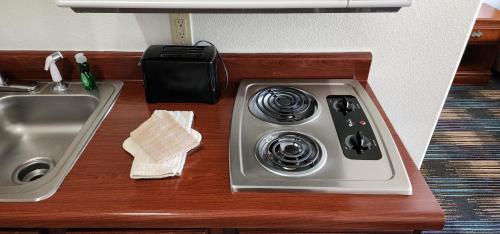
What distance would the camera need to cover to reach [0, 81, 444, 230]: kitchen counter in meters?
0.71

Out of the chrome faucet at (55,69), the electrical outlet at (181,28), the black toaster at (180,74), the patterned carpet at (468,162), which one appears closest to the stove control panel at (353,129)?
the black toaster at (180,74)

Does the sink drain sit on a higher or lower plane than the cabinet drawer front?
higher

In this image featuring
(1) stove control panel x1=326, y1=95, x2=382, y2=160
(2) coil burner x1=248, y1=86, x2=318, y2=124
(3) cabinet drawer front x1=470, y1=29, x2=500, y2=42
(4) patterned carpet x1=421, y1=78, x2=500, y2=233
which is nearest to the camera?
(1) stove control panel x1=326, y1=95, x2=382, y2=160

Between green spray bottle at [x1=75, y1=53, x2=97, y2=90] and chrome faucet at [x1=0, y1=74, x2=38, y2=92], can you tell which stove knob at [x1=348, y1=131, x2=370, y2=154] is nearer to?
green spray bottle at [x1=75, y1=53, x2=97, y2=90]

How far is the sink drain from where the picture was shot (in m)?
1.04

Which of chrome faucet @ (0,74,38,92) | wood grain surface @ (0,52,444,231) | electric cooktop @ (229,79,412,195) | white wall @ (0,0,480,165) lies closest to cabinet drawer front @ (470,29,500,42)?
white wall @ (0,0,480,165)

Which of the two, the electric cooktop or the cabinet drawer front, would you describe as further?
the cabinet drawer front

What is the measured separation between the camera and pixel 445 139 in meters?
2.39

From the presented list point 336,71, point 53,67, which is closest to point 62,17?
point 53,67

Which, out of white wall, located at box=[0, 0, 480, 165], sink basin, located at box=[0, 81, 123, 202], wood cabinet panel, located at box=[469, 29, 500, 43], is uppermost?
white wall, located at box=[0, 0, 480, 165]

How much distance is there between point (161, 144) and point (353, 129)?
1.63 feet

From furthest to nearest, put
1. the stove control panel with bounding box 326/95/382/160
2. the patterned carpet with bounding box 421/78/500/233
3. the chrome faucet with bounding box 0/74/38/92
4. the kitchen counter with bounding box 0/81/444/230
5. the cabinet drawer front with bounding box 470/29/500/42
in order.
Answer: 1. the cabinet drawer front with bounding box 470/29/500/42
2. the patterned carpet with bounding box 421/78/500/233
3. the chrome faucet with bounding box 0/74/38/92
4. the stove control panel with bounding box 326/95/382/160
5. the kitchen counter with bounding box 0/81/444/230

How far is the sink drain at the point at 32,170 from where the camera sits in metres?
1.04

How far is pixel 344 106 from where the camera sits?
1.02m
